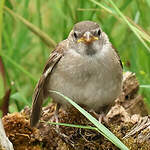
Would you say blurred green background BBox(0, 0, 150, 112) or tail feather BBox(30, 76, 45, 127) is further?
blurred green background BBox(0, 0, 150, 112)

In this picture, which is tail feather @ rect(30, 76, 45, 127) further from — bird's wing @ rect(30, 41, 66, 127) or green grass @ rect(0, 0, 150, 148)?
green grass @ rect(0, 0, 150, 148)

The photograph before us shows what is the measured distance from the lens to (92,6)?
565 centimetres

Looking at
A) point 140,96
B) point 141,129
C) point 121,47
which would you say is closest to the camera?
point 141,129

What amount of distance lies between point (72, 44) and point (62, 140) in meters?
0.93

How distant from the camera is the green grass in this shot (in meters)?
5.52

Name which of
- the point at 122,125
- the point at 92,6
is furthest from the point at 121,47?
the point at 122,125

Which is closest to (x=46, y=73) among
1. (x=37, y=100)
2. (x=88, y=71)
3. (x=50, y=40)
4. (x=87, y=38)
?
(x=37, y=100)

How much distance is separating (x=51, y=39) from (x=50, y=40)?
0.33 feet

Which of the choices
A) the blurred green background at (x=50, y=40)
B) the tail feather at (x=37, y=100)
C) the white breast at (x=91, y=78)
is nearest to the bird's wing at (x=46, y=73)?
the tail feather at (x=37, y=100)

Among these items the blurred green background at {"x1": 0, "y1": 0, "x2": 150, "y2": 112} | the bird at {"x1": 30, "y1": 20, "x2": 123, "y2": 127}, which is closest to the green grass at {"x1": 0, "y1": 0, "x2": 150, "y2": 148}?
the blurred green background at {"x1": 0, "y1": 0, "x2": 150, "y2": 112}

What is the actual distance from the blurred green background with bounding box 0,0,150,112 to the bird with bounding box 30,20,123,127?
40 centimetres

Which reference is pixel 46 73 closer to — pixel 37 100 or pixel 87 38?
pixel 37 100

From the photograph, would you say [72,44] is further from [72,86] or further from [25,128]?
[25,128]

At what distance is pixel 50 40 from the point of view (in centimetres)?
596
